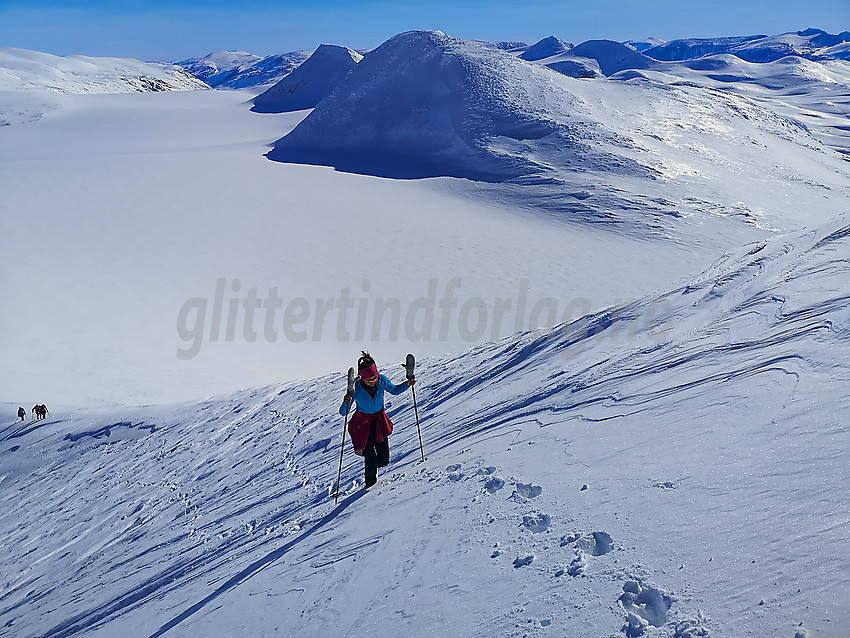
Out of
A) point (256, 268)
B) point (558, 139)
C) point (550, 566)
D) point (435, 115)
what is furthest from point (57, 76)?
point (550, 566)

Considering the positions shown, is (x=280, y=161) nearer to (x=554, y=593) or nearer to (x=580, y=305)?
(x=580, y=305)

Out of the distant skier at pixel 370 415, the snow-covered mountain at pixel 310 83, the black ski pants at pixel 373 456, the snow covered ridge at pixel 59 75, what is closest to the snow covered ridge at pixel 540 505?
the black ski pants at pixel 373 456

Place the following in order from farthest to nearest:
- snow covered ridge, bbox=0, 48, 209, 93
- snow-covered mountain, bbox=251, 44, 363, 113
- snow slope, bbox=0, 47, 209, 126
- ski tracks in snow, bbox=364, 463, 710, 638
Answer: snow covered ridge, bbox=0, 48, 209, 93, snow slope, bbox=0, 47, 209, 126, snow-covered mountain, bbox=251, 44, 363, 113, ski tracks in snow, bbox=364, 463, 710, 638

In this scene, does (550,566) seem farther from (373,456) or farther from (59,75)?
(59,75)

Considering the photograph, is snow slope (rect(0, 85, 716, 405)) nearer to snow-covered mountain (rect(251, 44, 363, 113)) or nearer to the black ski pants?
the black ski pants

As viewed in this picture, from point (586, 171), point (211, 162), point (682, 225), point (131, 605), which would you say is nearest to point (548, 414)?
point (131, 605)

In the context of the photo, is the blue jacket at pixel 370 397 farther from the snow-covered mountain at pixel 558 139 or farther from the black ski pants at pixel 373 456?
the snow-covered mountain at pixel 558 139

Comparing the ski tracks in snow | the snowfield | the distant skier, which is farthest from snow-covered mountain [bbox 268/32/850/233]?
the ski tracks in snow
